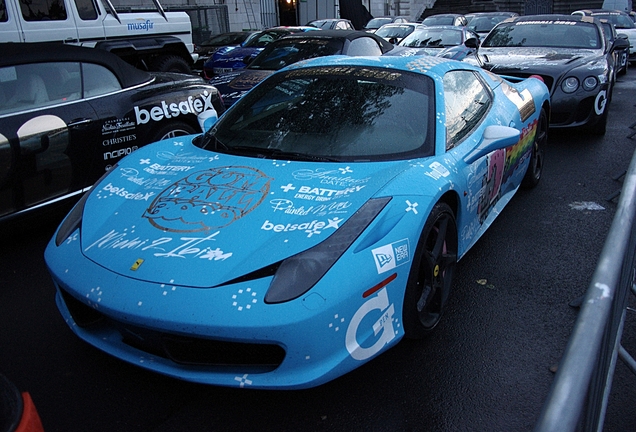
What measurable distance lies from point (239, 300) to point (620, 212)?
54.0 inches

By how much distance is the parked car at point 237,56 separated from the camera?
35.4 feet

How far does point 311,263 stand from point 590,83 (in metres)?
5.94

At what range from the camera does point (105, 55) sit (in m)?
5.00

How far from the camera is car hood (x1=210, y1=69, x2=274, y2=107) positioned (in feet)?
23.9

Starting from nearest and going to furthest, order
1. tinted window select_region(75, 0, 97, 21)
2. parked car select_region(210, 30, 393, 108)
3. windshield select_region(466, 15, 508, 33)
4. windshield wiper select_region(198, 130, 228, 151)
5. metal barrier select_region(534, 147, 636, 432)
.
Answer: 1. metal barrier select_region(534, 147, 636, 432)
2. windshield wiper select_region(198, 130, 228, 151)
3. parked car select_region(210, 30, 393, 108)
4. tinted window select_region(75, 0, 97, 21)
5. windshield select_region(466, 15, 508, 33)

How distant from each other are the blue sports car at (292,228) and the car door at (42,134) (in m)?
1.03

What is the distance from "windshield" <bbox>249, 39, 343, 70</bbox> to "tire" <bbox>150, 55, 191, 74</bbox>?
9.27ft

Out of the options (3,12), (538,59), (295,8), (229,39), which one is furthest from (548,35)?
(295,8)

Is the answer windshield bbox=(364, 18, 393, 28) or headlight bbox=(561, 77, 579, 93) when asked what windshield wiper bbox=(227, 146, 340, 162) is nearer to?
headlight bbox=(561, 77, 579, 93)

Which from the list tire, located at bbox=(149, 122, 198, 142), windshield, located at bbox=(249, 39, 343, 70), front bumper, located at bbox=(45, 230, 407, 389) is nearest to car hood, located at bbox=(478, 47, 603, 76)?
windshield, located at bbox=(249, 39, 343, 70)

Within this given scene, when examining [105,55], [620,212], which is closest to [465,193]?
[620,212]

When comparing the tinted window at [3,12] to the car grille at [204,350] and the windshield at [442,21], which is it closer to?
the car grille at [204,350]

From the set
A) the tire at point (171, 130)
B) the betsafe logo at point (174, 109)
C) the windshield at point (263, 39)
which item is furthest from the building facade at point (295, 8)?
the tire at point (171, 130)

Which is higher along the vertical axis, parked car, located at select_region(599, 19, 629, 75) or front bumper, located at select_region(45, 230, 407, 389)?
front bumper, located at select_region(45, 230, 407, 389)
